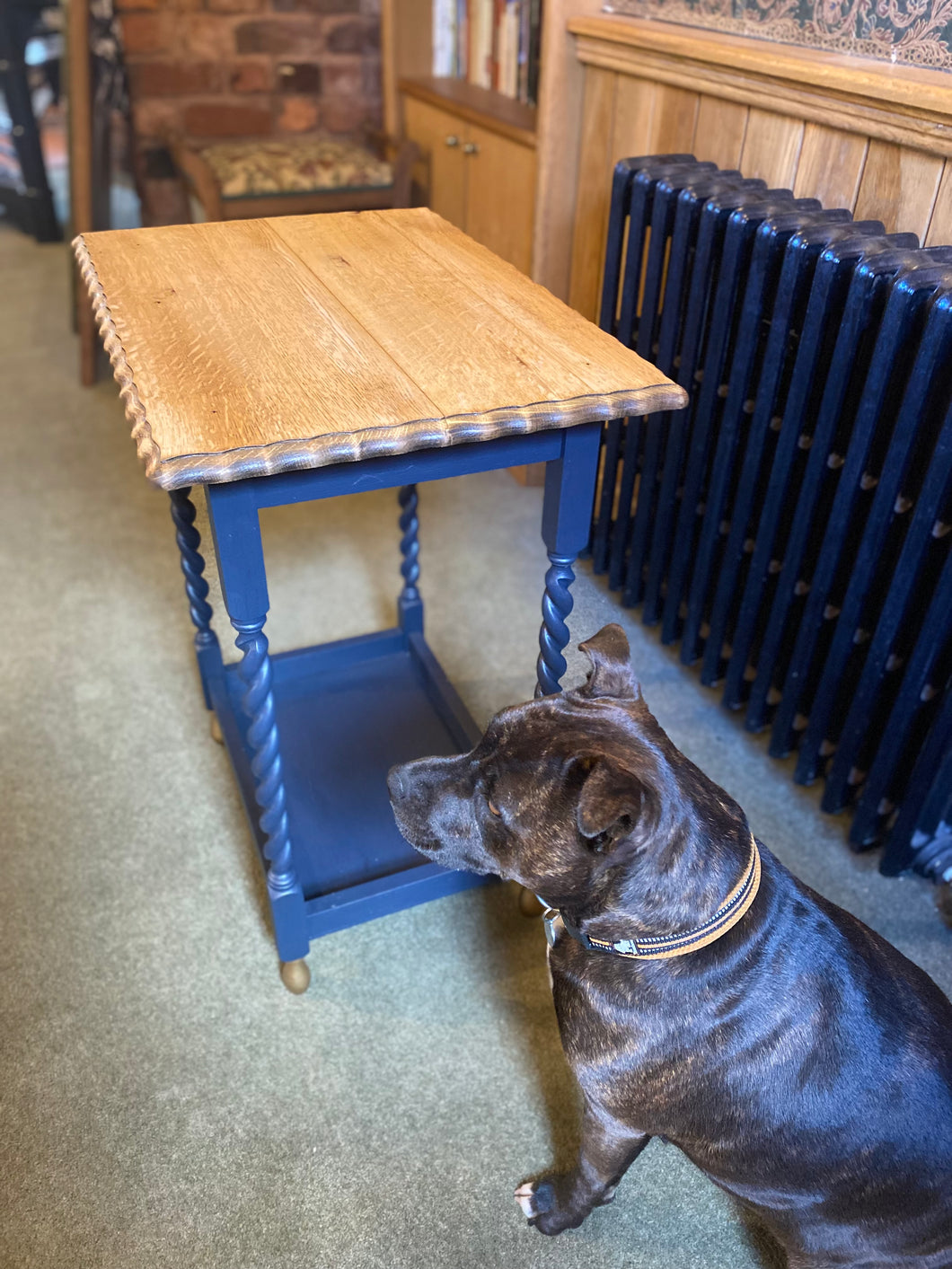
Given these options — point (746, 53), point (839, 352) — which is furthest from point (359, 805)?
point (746, 53)

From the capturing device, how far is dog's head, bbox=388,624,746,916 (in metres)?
0.85

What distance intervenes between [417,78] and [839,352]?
2.23 meters

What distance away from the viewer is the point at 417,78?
303cm

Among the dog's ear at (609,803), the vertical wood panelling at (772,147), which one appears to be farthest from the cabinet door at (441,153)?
the dog's ear at (609,803)

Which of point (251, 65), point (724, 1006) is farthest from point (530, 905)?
point (251, 65)

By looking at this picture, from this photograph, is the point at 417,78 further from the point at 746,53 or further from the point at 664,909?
the point at 664,909

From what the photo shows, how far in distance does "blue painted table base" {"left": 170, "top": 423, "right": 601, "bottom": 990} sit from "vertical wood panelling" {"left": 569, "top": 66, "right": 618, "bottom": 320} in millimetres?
918

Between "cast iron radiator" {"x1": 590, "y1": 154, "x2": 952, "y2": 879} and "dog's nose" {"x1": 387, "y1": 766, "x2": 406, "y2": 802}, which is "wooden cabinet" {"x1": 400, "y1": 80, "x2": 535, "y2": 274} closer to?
"cast iron radiator" {"x1": 590, "y1": 154, "x2": 952, "y2": 879}

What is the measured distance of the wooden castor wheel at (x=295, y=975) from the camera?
4.68ft

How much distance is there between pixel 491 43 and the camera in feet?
9.02

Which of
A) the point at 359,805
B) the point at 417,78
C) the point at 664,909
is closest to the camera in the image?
the point at 664,909

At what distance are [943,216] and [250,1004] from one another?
5.06ft

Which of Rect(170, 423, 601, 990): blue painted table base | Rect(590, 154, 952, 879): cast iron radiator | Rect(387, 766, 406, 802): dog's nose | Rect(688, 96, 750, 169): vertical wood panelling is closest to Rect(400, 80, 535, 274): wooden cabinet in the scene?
Rect(688, 96, 750, 169): vertical wood panelling

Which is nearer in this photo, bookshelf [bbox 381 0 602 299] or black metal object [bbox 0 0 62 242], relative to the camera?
bookshelf [bbox 381 0 602 299]
